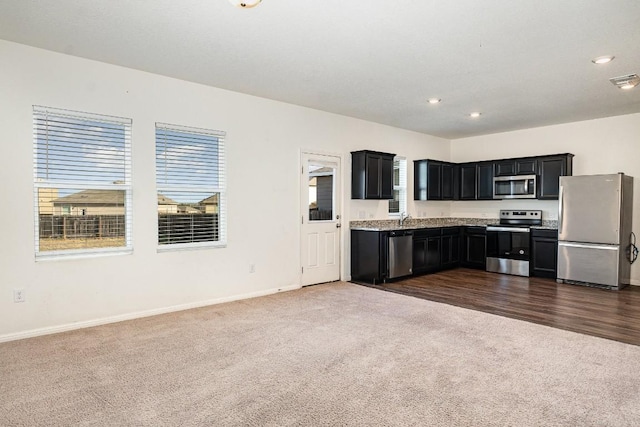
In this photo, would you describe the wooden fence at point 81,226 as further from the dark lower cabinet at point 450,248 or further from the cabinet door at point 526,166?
the cabinet door at point 526,166

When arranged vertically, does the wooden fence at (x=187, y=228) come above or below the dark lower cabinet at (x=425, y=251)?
above

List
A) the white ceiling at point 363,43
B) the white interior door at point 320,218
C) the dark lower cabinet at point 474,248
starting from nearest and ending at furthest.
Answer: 1. the white ceiling at point 363,43
2. the white interior door at point 320,218
3. the dark lower cabinet at point 474,248

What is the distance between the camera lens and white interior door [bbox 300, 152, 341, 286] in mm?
5727

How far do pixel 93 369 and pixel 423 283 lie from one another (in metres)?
4.59

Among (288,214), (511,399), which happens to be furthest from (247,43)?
(511,399)

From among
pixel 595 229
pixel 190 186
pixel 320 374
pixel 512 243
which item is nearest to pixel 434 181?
pixel 512 243

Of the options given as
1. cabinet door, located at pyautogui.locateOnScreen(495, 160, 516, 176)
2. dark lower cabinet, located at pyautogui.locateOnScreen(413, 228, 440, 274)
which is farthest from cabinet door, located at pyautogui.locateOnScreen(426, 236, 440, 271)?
cabinet door, located at pyautogui.locateOnScreen(495, 160, 516, 176)

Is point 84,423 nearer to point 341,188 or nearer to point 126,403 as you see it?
point 126,403

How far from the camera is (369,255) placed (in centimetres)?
603

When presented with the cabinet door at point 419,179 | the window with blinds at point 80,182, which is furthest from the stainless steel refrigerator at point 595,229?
the window with blinds at point 80,182

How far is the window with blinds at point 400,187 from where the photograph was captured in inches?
284

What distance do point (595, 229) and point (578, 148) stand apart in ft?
Result: 5.28

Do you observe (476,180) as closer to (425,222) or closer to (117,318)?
(425,222)

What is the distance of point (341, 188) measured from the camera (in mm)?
6148
